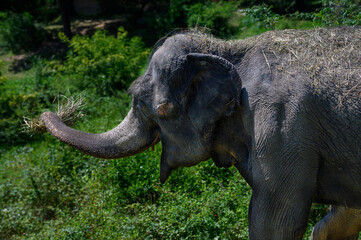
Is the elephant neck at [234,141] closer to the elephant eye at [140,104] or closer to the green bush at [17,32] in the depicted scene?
the elephant eye at [140,104]

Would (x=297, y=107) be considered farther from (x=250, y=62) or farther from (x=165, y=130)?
(x=165, y=130)

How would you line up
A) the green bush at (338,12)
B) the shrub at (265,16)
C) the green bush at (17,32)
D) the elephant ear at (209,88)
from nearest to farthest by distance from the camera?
the elephant ear at (209,88) → the green bush at (338,12) → the shrub at (265,16) → the green bush at (17,32)

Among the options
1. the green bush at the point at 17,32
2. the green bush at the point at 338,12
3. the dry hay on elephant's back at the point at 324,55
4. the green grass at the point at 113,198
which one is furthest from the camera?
the green bush at the point at 17,32

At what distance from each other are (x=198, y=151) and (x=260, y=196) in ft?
1.74

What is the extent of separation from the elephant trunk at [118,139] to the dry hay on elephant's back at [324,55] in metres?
1.01

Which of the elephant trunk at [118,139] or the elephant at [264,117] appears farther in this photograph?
the elephant trunk at [118,139]

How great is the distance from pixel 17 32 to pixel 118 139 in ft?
42.1

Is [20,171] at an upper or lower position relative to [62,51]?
upper

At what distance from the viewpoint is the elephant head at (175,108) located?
123 inches

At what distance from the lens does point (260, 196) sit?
3020mm

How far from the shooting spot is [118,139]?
3428mm

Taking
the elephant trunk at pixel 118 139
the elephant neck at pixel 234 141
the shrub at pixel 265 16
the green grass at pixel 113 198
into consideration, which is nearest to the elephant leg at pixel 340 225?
the green grass at pixel 113 198

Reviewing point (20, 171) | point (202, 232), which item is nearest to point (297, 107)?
point (202, 232)

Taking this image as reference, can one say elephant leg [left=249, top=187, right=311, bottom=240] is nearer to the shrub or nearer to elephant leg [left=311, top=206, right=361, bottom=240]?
elephant leg [left=311, top=206, right=361, bottom=240]
